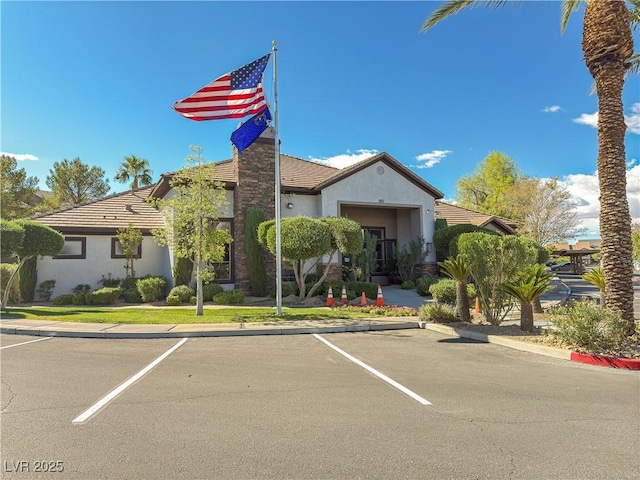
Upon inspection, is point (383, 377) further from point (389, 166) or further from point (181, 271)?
point (389, 166)

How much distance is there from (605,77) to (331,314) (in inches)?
379

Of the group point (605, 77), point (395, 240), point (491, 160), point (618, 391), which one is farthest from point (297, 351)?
point (491, 160)

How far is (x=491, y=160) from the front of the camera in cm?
4547

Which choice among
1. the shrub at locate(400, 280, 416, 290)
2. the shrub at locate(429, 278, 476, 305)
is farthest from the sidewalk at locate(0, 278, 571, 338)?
the shrub at locate(400, 280, 416, 290)

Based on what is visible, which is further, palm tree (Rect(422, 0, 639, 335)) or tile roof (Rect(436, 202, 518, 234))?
tile roof (Rect(436, 202, 518, 234))

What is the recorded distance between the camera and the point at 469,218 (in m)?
27.0

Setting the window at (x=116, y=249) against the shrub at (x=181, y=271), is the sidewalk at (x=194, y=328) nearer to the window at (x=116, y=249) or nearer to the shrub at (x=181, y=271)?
the shrub at (x=181, y=271)

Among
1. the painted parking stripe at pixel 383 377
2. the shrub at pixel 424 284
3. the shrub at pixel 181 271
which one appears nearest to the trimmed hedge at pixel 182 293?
the shrub at pixel 181 271

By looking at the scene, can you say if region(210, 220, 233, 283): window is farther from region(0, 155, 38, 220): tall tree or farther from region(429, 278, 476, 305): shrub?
region(0, 155, 38, 220): tall tree

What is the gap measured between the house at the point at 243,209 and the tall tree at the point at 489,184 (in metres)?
22.8

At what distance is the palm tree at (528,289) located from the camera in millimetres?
9727

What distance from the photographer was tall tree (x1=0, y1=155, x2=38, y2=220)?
32.2 m

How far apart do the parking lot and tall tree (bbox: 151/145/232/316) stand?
214 inches

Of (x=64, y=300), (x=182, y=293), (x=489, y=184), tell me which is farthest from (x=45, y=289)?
(x=489, y=184)
